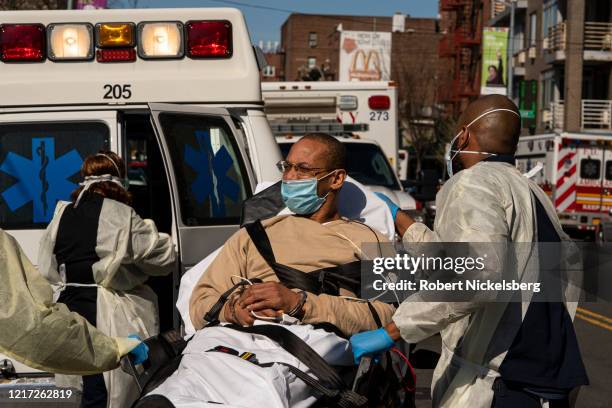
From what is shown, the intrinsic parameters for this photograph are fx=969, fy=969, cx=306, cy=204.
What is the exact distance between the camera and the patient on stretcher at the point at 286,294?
11.8 ft

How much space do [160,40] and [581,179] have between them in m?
22.7

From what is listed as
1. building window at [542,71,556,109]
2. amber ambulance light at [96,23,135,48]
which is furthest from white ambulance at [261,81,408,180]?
building window at [542,71,556,109]

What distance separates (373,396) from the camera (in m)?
4.09

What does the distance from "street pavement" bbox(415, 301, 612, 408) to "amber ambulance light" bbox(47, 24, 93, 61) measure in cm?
328

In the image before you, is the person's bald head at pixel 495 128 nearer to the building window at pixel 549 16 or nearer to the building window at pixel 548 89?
the building window at pixel 548 89

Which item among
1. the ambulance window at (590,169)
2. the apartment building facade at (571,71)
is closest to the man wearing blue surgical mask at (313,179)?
the ambulance window at (590,169)

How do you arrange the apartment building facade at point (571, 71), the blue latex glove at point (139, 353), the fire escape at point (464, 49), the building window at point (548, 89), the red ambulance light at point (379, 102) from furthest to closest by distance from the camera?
the fire escape at point (464, 49) < the building window at point (548, 89) < the apartment building facade at point (571, 71) < the red ambulance light at point (379, 102) < the blue latex glove at point (139, 353)

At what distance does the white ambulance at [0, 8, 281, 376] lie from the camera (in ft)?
21.3

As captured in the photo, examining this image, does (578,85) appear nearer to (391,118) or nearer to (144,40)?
(391,118)

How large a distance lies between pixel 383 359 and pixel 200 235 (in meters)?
2.48

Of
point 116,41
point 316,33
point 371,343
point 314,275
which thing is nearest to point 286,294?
point 314,275

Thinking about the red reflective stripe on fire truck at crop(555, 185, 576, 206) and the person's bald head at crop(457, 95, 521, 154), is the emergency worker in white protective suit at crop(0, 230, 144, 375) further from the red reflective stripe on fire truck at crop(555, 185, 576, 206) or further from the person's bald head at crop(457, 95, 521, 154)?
the red reflective stripe on fire truck at crop(555, 185, 576, 206)

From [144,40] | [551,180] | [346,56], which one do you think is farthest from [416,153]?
[144,40]

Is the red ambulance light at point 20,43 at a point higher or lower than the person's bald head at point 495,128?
higher
